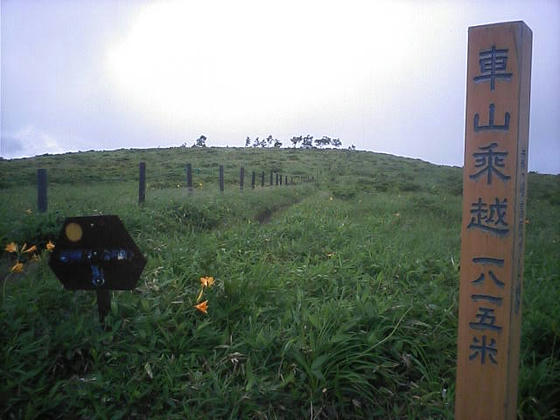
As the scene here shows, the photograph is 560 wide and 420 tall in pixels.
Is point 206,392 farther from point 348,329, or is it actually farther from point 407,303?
point 407,303

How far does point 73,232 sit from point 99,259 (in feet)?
0.84

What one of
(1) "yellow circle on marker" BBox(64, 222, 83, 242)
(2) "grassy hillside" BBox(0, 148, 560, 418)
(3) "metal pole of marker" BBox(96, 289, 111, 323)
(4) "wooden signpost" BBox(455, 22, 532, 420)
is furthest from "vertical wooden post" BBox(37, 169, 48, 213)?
(4) "wooden signpost" BBox(455, 22, 532, 420)

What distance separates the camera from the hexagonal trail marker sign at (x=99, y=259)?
8.34ft

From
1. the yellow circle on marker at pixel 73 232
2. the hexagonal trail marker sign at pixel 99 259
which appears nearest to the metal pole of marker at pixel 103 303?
the hexagonal trail marker sign at pixel 99 259

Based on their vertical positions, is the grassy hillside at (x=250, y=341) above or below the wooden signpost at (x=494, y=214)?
below

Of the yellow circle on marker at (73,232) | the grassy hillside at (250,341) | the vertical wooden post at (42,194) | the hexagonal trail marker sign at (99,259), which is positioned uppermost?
the vertical wooden post at (42,194)

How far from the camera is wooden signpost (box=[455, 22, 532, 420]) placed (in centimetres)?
170

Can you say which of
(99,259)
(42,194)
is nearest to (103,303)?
(99,259)

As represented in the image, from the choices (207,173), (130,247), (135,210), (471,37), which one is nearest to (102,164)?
(207,173)

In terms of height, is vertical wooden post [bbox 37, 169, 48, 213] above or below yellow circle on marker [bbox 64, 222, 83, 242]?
above

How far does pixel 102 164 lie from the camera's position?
70.9 ft

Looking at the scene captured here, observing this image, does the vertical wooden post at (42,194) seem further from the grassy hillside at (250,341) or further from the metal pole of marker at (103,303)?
the metal pole of marker at (103,303)

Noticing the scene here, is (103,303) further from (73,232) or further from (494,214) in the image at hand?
(494,214)

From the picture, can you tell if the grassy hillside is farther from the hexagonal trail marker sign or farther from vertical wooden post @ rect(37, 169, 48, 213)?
vertical wooden post @ rect(37, 169, 48, 213)
